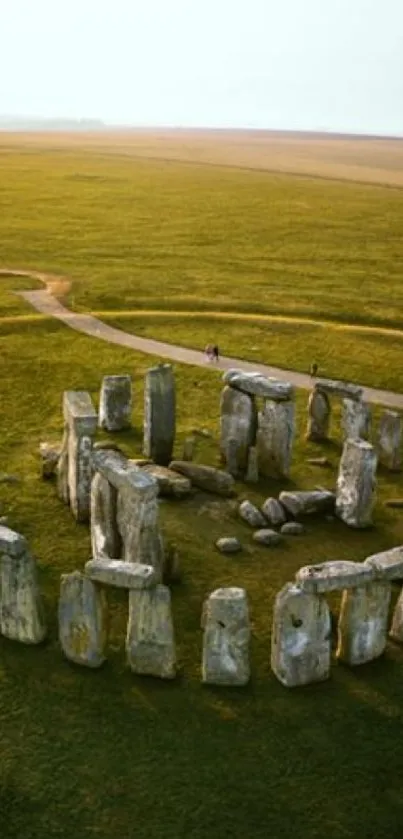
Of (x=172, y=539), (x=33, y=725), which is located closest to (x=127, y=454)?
(x=172, y=539)

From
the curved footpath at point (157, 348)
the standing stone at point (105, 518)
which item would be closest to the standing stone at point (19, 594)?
the standing stone at point (105, 518)

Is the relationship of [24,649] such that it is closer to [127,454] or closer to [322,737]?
[322,737]

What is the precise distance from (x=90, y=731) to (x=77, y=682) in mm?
807

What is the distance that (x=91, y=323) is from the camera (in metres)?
26.0

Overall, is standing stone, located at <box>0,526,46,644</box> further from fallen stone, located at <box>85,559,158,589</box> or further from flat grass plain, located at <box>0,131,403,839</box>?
fallen stone, located at <box>85,559,158,589</box>

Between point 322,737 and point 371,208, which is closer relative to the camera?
point 322,737

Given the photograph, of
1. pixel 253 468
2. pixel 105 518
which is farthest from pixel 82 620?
pixel 253 468

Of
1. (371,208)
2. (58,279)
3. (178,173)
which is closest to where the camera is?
(58,279)

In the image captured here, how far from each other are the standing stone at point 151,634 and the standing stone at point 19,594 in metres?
1.10

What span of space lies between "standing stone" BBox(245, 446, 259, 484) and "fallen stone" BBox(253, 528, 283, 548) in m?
2.06

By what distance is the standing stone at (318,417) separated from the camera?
17297 mm

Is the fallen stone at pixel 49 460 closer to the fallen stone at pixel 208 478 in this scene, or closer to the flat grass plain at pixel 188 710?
the flat grass plain at pixel 188 710

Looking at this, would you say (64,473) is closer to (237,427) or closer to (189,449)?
(189,449)

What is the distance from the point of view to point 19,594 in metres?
10.6
